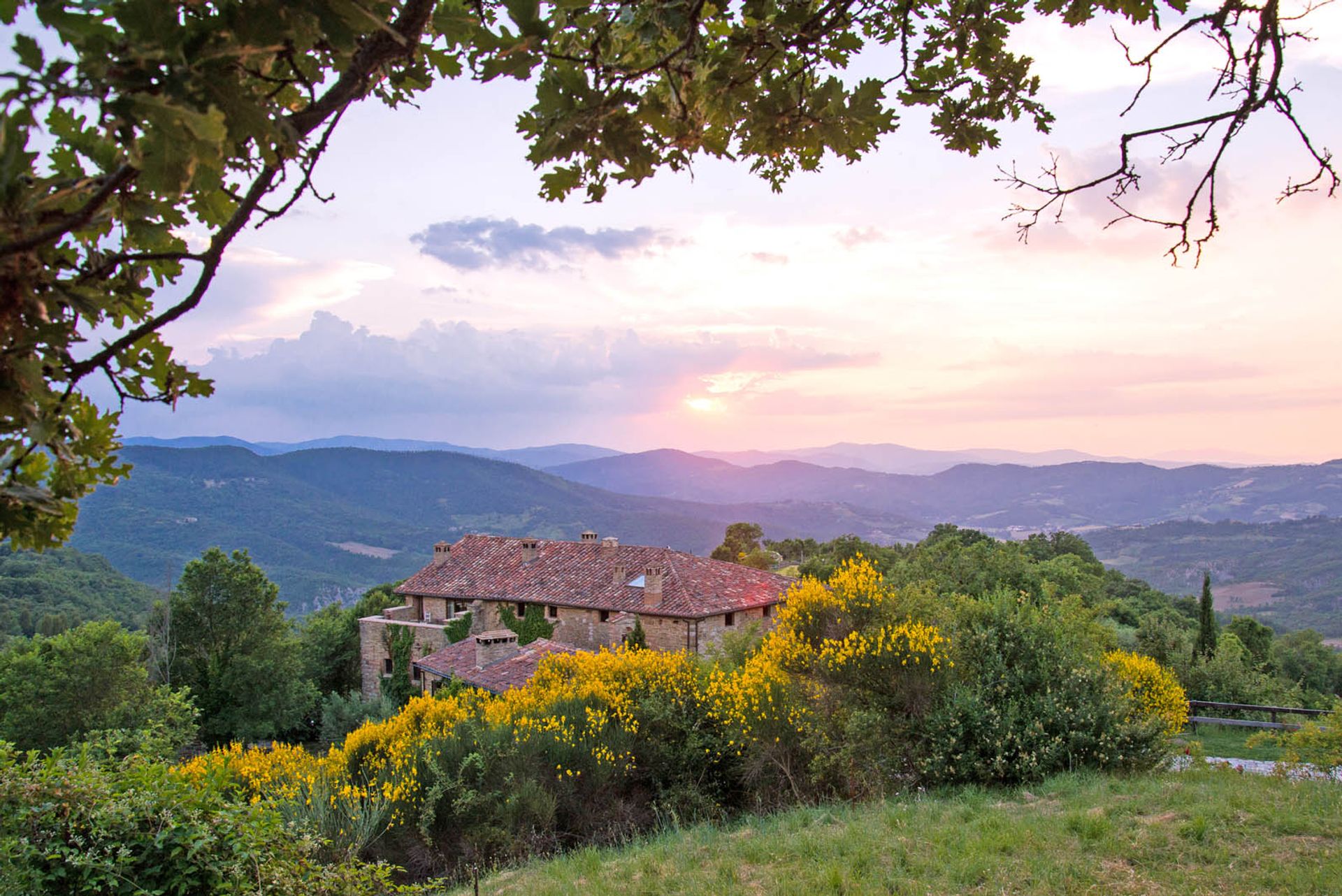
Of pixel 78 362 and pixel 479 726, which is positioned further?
pixel 479 726

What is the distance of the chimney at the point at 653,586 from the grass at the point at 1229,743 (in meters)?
15.3

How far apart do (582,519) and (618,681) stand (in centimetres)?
16190

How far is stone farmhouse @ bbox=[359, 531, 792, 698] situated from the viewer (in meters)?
25.4

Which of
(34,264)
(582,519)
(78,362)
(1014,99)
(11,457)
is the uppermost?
(1014,99)

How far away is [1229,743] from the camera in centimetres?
1628

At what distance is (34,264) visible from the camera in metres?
1.14

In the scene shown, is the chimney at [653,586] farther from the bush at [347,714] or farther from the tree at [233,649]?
the tree at [233,649]

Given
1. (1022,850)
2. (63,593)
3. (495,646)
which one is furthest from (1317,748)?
(63,593)

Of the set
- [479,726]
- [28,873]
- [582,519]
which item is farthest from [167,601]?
[582,519]

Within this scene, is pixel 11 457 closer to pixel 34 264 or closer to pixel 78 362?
pixel 78 362

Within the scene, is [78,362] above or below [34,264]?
below

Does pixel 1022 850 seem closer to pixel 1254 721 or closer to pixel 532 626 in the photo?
pixel 1254 721

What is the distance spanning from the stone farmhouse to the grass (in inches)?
499

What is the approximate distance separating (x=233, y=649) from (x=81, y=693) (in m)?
6.50
